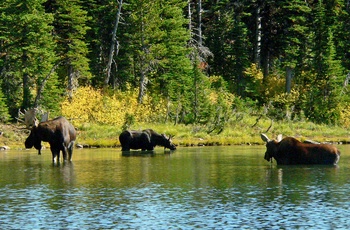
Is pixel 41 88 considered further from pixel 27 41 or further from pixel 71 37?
pixel 71 37

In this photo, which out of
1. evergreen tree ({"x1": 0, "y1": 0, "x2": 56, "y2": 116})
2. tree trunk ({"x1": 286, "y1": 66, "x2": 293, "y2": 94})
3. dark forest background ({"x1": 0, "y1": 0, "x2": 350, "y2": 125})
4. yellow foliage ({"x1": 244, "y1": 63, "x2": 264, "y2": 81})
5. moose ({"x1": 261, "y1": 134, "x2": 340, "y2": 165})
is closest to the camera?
moose ({"x1": 261, "y1": 134, "x2": 340, "y2": 165})

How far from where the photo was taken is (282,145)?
34000 mm

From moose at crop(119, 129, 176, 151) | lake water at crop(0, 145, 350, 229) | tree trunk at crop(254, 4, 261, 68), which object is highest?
tree trunk at crop(254, 4, 261, 68)

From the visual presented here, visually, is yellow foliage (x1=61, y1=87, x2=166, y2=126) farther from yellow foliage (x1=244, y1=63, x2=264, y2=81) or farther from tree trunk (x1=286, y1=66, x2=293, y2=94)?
yellow foliage (x1=244, y1=63, x2=264, y2=81)

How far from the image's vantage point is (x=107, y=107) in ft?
207

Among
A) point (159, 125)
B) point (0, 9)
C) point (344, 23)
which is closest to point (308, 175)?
point (159, 125)

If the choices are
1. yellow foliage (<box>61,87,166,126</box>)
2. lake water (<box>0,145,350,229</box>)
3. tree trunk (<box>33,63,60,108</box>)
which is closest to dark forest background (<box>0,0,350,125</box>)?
tree trunk (<box>33,63,60,108</box>)

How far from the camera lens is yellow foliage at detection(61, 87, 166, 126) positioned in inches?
2416

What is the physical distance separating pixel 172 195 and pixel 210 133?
35265 mm

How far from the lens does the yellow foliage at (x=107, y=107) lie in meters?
61.4

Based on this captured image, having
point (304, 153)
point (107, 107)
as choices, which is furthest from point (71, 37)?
point (304, 153)

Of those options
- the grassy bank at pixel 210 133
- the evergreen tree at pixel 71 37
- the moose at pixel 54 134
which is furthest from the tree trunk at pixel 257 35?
the moose at pixel 54 134

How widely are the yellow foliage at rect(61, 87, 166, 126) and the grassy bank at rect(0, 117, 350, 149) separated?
71.7 inches

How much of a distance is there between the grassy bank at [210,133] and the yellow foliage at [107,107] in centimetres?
182
